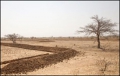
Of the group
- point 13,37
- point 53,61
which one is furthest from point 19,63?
point 13,37

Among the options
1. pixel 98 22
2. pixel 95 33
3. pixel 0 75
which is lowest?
pixel 0 75

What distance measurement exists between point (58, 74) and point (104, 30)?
1859 cm

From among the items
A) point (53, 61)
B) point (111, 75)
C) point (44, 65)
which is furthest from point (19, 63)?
point (111, 75)

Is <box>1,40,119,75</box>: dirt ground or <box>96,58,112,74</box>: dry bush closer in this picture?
<box>1,40,119,75</box>: dirt ground

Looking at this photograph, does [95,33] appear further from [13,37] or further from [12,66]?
[13,37]

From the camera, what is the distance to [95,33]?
29.6 meters

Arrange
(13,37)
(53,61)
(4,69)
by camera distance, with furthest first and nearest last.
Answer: (13,37), (53,61), (4,69)

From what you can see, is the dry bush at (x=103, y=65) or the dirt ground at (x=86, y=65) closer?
the dirt ground at (x=86, y=65)

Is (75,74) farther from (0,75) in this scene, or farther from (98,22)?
(98,22)

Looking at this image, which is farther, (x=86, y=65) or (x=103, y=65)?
(x=86, y=65)

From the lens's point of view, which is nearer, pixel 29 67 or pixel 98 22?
pixel 29 67

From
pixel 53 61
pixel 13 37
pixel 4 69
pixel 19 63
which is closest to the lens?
pixel 4 69

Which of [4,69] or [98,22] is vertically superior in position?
[98,22]

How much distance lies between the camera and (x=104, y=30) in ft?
94.1
